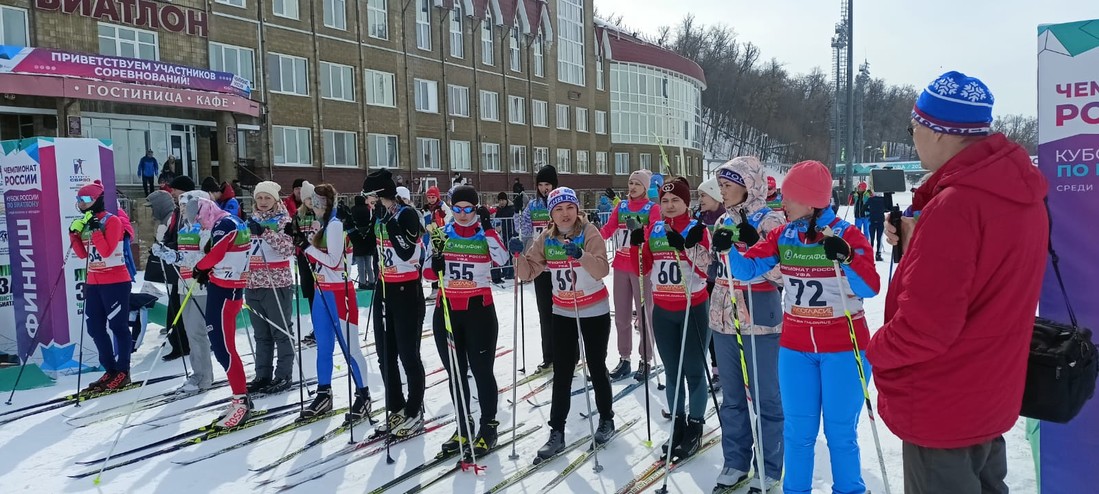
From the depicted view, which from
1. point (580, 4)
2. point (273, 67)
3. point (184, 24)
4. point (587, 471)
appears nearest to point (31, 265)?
point (587, 471)

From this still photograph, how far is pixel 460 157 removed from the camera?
33500 mm

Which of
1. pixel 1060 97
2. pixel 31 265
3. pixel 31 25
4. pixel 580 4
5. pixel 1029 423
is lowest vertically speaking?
pixel 1029 423

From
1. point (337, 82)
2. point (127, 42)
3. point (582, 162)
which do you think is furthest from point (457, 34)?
point (127, 42)

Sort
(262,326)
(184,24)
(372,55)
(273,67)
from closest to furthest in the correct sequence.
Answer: (262,326) < (184,24) < (273,67) < (372,55)

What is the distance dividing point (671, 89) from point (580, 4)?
1046 centimetres

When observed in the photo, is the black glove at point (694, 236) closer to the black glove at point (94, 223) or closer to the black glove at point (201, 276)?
the black glove at point (201, 276)

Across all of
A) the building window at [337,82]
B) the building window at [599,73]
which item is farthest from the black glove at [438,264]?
the building window at [599,73]

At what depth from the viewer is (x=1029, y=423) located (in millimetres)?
4246

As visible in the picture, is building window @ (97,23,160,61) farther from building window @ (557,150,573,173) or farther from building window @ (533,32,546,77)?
building window @ (557,150,573,173)

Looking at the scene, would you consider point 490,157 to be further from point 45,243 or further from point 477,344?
point 477,344

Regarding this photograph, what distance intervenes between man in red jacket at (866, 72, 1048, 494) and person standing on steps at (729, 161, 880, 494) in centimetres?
112

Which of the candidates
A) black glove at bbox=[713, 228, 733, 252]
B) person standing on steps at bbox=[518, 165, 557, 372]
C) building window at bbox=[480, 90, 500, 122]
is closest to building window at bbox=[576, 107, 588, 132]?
building window at bbox=[480, 90, 500, 122]

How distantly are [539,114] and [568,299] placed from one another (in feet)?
113

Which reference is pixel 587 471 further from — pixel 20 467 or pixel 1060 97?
pixel 20 467
